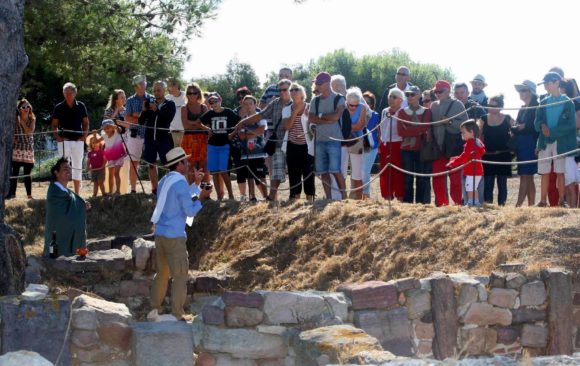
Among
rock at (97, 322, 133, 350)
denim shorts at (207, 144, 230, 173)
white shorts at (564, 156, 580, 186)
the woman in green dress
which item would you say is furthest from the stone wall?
denim shorts at (207, 144, 230, 173)

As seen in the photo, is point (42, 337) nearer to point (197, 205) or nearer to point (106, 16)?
point (197, 205)

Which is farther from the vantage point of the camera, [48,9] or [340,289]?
[48,9]

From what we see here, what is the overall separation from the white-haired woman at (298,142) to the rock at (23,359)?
26.1ft

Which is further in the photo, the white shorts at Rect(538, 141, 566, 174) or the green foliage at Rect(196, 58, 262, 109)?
the green foliage at Rect(196, 58, 262, 109)

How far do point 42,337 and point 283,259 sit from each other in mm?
6258

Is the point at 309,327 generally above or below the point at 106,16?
below

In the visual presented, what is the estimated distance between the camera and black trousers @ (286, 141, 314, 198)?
15383mm

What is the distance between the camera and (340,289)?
10133mm

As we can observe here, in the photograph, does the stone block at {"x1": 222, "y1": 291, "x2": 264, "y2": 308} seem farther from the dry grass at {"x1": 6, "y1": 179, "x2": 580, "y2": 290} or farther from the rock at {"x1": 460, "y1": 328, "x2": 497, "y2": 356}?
the dry grass at {"x1": 6, "y1": 179, "x2": 580, "y2": 290}

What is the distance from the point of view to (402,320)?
10.3 metres

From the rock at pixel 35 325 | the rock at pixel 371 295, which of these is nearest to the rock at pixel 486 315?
the rock at pixel 371 295

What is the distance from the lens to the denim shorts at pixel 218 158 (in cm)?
1652

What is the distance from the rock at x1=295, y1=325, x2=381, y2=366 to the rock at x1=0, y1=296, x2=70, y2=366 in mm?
1959

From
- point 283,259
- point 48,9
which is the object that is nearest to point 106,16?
point 48,9
